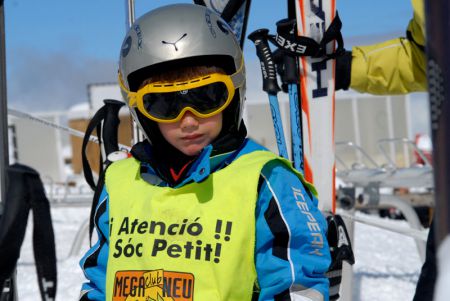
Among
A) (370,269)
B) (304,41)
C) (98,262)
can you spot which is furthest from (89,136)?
(370,269)

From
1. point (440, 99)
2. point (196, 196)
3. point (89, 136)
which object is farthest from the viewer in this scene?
point (89, 136)

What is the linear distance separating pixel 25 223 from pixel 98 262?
110 cm

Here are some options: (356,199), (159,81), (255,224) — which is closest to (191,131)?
(159,81)

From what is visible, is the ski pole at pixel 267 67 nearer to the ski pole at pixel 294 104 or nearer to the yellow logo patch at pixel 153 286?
the ski pole at pixel 294 104

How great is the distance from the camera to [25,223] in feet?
3.99

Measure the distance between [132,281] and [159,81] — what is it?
23.7 inches

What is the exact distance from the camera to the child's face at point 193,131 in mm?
2205

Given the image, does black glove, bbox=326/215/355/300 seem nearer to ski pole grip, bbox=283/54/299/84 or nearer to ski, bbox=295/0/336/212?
ski, bbox=295/0/336/212

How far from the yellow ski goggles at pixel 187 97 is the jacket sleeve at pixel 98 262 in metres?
0.34

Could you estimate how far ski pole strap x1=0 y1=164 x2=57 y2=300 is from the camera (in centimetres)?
116

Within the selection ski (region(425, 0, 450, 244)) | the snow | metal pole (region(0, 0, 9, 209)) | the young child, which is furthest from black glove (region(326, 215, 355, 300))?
the snow

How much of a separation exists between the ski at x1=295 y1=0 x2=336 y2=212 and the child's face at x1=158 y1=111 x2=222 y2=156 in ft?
4.56

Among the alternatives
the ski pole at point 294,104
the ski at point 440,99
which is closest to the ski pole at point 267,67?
the ski pole at point 294,104

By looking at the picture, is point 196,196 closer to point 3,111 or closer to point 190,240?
point 190,240
